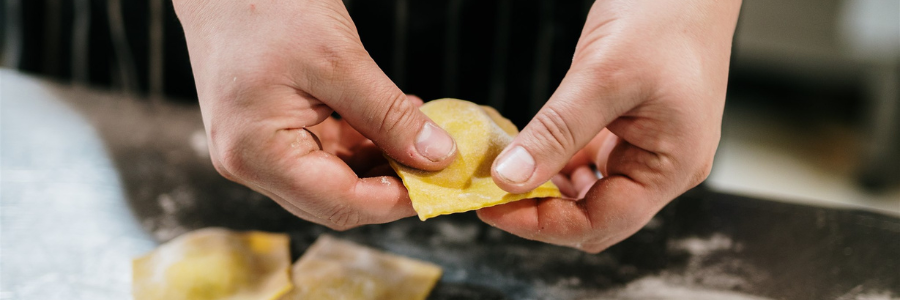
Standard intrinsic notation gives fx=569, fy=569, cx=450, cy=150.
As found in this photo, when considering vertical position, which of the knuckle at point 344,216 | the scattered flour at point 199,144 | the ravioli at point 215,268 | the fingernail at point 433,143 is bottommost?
the scattered flour at point 199,144

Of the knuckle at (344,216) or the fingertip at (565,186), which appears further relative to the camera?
the fingertip at (565,186)

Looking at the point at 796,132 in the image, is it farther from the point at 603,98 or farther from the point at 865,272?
the point at 603,98

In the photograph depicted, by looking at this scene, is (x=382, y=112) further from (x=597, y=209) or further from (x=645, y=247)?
(x=645, y=247)

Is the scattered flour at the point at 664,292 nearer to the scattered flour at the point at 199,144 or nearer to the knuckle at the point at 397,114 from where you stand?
the knuckle at the point at 397,114

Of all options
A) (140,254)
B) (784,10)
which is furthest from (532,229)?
(784,10)

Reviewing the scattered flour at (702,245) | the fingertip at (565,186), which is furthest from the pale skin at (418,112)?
the scattered flour at (702,245)

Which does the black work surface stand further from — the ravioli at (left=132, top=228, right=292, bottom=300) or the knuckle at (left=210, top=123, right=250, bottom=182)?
the knuckle at (left=210, top=123, right=250, bottom=182)

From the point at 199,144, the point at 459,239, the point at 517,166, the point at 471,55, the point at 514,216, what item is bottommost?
the point at 199,144

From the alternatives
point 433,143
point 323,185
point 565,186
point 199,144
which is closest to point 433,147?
point 433,143
